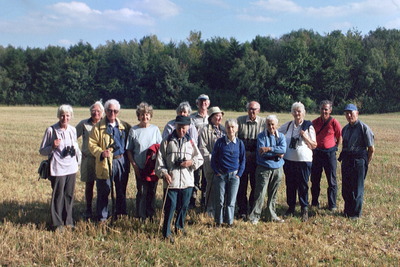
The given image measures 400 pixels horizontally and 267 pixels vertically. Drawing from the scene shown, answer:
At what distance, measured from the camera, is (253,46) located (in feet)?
198

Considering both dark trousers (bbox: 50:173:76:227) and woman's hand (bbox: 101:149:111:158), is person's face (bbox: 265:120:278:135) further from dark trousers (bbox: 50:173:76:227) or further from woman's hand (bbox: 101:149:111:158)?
dark trousers (bbox: 50:173:76:227)

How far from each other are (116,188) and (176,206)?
112 centimetres

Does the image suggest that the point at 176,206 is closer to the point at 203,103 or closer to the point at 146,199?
the point at 146,199

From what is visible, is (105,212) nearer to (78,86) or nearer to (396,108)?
(396,108)

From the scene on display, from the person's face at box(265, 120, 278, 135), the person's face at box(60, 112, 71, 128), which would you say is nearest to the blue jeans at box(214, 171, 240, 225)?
the person's face at box(265, 120, 278, 135)

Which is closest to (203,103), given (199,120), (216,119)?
(199,120)

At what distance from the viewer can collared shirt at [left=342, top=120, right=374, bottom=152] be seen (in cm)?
669

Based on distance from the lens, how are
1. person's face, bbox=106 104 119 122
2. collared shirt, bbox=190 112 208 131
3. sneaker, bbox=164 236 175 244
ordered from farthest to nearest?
collared shirt, bbox=190 112 208 131 → person's face, bbox=106 104 119 122 → sneaker, bbox=164 236 175 244

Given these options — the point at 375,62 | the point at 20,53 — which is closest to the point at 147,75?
the point at 20,53

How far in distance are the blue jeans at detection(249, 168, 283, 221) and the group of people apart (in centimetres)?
2

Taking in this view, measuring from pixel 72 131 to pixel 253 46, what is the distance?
57228 millimetres

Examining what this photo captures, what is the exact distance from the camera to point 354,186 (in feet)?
22.3

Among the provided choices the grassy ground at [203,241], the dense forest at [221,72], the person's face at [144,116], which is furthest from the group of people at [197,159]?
the dense forest at [221,72]

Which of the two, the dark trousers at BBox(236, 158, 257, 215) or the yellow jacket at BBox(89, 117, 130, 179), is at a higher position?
the yellow jacket at BBox(89, 117, 130, 179)
